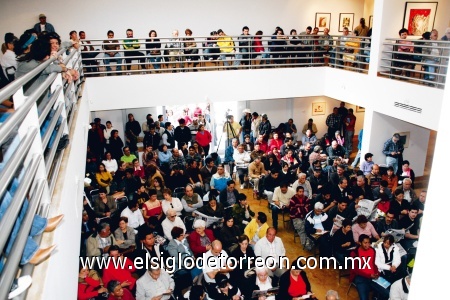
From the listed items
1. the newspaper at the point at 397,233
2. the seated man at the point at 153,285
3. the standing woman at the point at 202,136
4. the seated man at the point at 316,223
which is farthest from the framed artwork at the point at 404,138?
the seated man at the point at 153,285

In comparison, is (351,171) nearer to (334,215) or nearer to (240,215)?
(334,215)


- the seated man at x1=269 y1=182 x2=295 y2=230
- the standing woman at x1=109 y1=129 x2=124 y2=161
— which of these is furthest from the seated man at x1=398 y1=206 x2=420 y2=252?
the standing woman at x1=109 y1=129 x2=124 y2=161

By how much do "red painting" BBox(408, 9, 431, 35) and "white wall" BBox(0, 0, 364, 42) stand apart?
2835mm

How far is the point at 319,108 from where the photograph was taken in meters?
16.2

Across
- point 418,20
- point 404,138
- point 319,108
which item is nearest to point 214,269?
point 404,138

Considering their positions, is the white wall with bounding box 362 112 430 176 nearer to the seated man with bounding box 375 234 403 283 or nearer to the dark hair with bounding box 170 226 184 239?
the seated man with bounding box 375 234 403 283

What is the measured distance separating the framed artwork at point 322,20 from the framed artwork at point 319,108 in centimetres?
299

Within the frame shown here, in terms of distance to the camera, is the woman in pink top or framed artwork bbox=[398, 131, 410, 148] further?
framed artwork bbox=[398, 131, 410, 148]

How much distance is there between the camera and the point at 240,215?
312 inches

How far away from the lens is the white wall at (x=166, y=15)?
1193 centimetres

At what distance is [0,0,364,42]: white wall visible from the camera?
11930 millimetres

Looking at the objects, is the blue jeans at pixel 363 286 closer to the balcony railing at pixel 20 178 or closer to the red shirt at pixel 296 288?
the red shirt at pixel 296 288

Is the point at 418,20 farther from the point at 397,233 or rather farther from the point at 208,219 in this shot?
the point at 208,219

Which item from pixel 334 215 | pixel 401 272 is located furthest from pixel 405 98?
pixel 401 272
